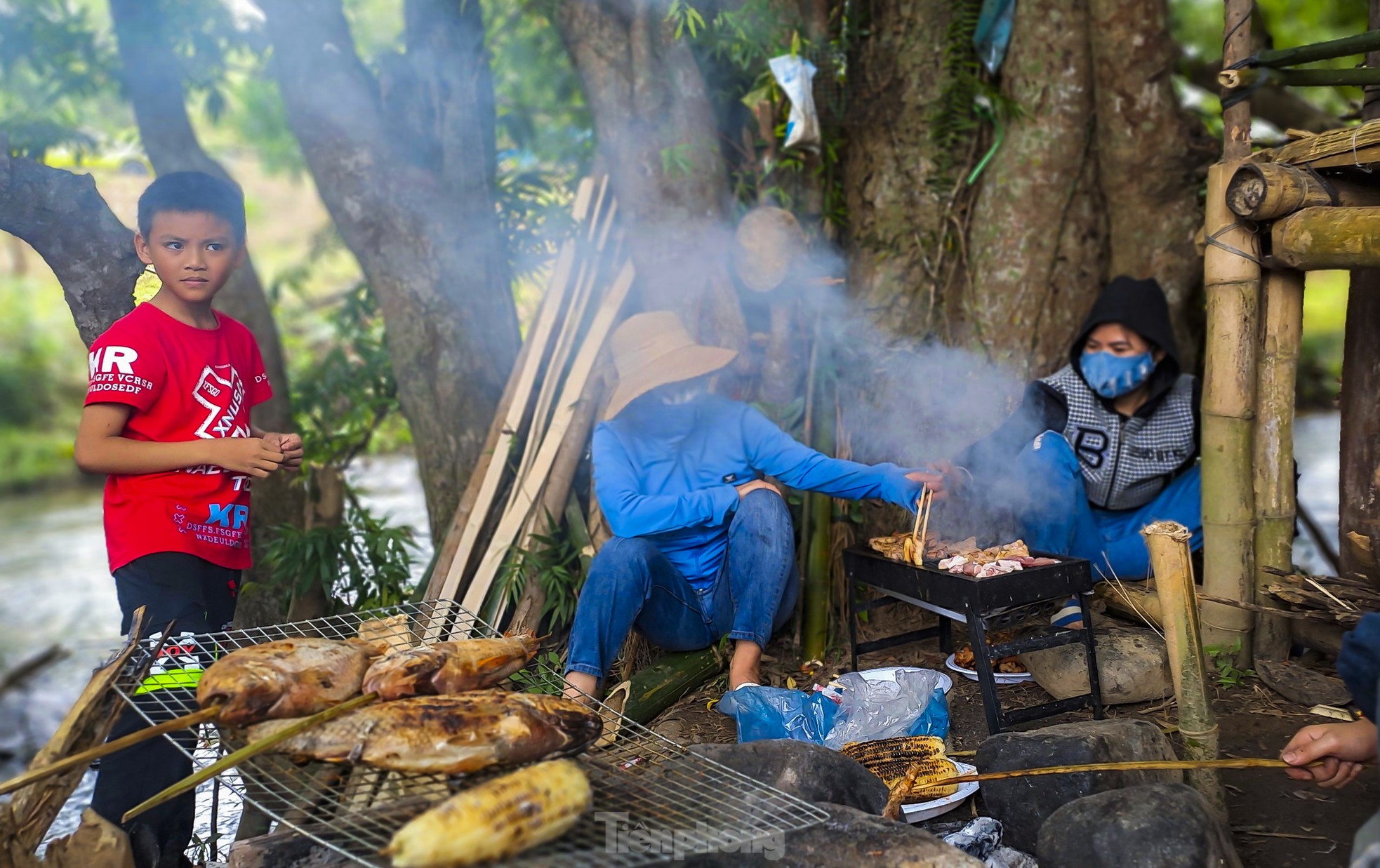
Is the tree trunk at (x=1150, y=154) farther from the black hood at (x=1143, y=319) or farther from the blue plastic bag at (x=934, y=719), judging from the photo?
the blue plastic bag at (x=934, y=719)

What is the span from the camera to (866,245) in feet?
19.1

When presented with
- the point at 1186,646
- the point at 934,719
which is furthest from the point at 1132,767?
the point at 934,719

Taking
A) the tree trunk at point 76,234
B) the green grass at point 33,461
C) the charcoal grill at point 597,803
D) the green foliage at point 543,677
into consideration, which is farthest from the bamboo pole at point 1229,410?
the green grass at point 33,461

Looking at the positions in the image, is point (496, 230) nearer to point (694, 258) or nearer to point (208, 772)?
point (694, 258)

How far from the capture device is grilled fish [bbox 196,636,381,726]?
A: 2.41 metres

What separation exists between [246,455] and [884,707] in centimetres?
250

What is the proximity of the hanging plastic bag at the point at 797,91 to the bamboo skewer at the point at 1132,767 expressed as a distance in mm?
3589

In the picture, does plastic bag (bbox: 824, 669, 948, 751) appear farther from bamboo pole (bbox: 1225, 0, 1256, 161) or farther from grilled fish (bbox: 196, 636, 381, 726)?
bamboo pole (bbox: 1225, 0, 1256, 161)

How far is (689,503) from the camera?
418 cm

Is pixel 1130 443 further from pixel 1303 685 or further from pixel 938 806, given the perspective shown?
pixel 938 806

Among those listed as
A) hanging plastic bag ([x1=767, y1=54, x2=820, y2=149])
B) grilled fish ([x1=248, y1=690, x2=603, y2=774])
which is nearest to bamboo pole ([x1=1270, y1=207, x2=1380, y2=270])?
hanging plastic bag ([x1=767, y1=54, x2=820, y2=149])

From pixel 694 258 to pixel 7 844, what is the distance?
3999 mm

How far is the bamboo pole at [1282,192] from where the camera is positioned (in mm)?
3859

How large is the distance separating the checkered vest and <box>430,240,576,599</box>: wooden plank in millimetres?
2834
